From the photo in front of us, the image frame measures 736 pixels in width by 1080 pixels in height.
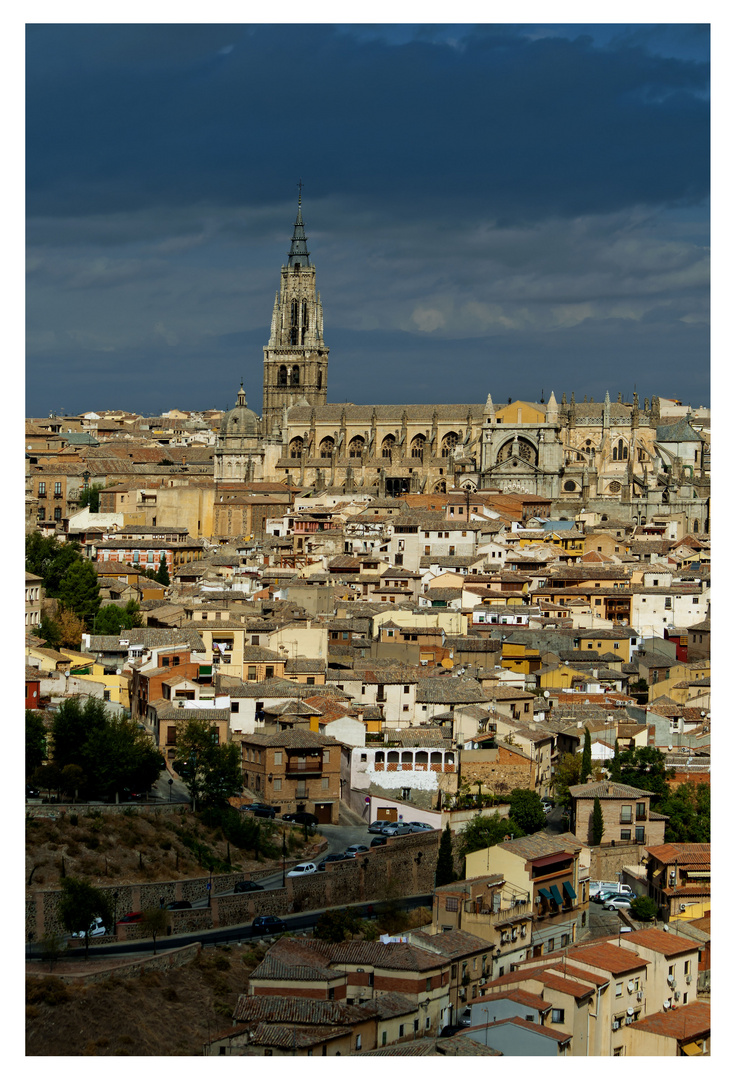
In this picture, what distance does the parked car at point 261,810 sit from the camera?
29516 mm

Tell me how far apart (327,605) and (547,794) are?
46.6 ft

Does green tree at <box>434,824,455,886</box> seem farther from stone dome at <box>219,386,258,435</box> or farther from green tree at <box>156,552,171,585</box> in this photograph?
stone dome at <box>219,386,258,435</box>

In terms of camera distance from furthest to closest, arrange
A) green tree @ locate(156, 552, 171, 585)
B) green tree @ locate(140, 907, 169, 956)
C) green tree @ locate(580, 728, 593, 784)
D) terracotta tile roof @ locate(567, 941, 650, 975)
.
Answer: green tree @ locate(156, 552, 171, 585) < green tree @ locate(580, 728, 593, 784) < green tree @ locate(140, 907, 169, 956) < terracotta tile roof @ locate(567, 941, 650, 975)

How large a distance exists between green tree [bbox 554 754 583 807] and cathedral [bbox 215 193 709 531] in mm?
36139

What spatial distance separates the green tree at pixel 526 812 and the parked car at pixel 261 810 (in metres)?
3.89

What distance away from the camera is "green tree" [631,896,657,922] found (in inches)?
1057

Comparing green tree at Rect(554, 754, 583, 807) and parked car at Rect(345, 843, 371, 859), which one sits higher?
green tree at Rect(554, 754, 583, 807)

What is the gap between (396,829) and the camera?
29.2 metres

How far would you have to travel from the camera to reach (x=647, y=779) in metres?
31.5

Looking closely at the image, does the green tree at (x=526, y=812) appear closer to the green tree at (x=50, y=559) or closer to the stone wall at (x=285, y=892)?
the stone wall at (x=285, y=892)

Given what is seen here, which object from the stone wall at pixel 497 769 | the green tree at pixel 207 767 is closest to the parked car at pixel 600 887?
the stone wall at pixel 497 769

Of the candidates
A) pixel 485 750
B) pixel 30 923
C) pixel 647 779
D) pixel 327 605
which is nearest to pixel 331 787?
pixel 485 750

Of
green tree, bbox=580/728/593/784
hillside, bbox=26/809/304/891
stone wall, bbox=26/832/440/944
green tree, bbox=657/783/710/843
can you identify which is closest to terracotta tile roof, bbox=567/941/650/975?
stone wall, bbox=26/832/440/944

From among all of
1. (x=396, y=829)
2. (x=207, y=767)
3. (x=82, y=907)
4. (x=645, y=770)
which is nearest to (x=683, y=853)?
(x=645, y=770)
